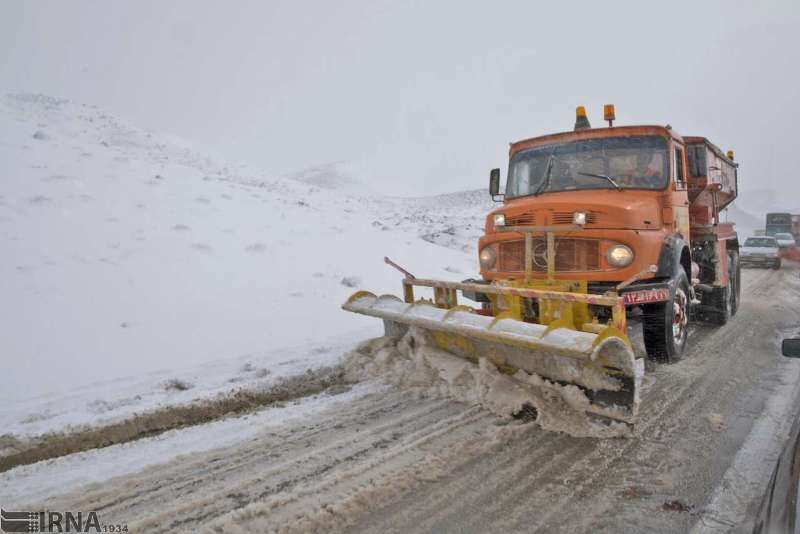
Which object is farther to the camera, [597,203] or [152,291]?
[152,291]

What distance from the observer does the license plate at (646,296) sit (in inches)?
187

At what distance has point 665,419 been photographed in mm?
4371

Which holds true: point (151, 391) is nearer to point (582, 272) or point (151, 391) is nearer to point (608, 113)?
point (582, 272)

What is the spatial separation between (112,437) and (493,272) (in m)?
4.05

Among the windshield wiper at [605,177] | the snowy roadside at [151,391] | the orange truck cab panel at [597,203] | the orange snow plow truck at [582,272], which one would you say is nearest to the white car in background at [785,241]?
the orange snow plow truck at [582,272]

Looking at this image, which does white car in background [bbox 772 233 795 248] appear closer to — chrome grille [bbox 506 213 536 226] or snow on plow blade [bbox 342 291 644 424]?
chrome grille [bbox 506 213 536 226]

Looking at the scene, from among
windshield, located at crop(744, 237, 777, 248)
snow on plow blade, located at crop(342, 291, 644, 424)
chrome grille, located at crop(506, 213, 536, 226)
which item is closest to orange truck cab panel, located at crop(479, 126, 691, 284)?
chrome grille, located at crop(506, 213, 536, 226)

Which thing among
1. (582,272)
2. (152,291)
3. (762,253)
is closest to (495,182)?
(582,272)

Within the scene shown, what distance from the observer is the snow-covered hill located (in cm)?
610

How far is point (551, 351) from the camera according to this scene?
382cm

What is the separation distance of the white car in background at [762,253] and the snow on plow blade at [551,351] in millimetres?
18662

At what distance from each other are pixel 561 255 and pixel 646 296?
2.96 feet

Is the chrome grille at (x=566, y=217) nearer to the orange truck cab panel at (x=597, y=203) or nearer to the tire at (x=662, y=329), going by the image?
the orange truck cab panel at (x=597, y=203)

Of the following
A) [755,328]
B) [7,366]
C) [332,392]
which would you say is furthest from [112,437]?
[755,328]
